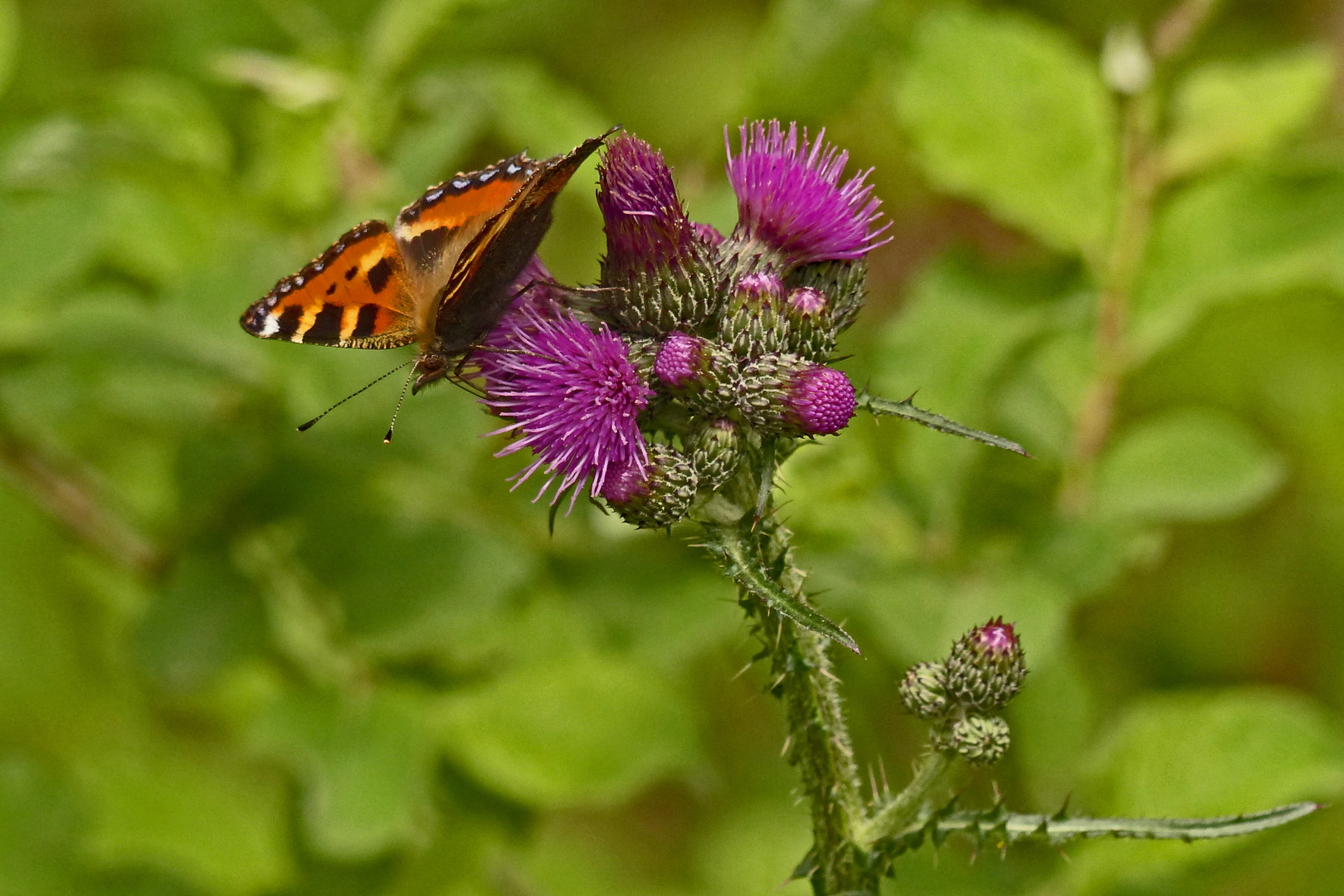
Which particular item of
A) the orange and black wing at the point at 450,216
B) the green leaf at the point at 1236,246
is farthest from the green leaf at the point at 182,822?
the green leaf at the point at 1236,246

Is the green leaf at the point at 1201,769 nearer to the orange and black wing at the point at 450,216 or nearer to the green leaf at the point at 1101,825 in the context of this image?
the green leaf at the point at 1101,825

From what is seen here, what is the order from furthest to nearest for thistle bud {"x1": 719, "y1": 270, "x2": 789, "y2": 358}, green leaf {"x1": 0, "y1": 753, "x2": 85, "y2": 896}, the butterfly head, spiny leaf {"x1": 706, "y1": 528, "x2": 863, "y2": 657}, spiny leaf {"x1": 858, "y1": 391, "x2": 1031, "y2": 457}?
green leaf {"x1": 0, "y1": 753, "x2": 85, "y2": 896} < the butterfly head < thistle bud {"x1": 719, "y1": 270, "x2": 789, "y2": 358} < spiny leaf {"x1": 858, "y1": 391, "x2": 1031, "y2": 457} < spiny leaf {"x1": 706, "y1": 528, "x2": 863, "y2": 657}

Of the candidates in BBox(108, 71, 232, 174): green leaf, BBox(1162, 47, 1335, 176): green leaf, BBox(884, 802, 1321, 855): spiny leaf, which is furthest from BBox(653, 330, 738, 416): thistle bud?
BBox(1162, 47, 1335, 176): green leaf

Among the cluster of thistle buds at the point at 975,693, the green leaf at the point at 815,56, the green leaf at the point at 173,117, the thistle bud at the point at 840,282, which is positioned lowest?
the cluster of thistle buds at the point at 975,693

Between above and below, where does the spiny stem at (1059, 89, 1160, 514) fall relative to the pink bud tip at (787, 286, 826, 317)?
above

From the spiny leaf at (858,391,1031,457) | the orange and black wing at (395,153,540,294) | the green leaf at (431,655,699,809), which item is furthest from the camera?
the green leaf at (431,655,699,809)

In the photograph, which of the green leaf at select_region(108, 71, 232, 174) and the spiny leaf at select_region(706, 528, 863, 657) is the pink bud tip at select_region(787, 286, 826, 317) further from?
the green leaf at select_region(108, 71, 232, 174)
